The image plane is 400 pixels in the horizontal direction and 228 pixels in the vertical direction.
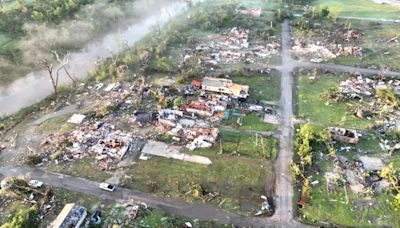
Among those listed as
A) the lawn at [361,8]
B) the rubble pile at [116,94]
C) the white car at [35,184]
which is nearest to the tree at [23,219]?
the white car at [35,184]

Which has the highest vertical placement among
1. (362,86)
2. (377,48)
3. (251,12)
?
(251,12)

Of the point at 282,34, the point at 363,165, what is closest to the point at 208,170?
the point at 363,165

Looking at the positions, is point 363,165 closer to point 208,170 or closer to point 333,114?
point 333,114

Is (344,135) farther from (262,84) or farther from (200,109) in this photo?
(200,109)

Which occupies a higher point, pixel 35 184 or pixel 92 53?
pixel 92 53

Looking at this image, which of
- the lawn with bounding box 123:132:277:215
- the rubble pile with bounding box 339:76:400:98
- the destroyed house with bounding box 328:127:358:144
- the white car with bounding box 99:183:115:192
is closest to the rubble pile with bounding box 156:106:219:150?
the lawn with bounding box 123:132:277:215

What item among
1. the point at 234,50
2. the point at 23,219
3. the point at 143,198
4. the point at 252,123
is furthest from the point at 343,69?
the point at 23,219

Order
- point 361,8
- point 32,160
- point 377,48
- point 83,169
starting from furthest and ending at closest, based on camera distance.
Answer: point 361,8 → point 377,48 → point 32,160 → point 83,169
